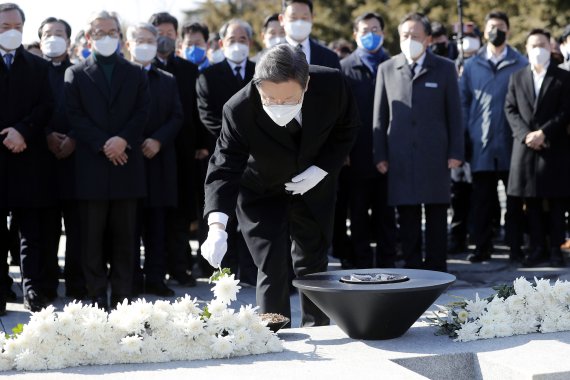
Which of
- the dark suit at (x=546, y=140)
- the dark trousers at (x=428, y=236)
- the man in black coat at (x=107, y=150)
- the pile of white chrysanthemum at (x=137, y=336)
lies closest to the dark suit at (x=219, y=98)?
the man in black coat at (x=107, y=150)

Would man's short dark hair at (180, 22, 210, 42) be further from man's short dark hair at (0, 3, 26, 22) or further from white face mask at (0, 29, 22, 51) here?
white face mask at (0, 29, 22, 51)

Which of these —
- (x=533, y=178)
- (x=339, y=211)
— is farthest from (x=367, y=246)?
(x=533, y=178)

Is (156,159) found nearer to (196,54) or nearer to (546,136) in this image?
(196,54)

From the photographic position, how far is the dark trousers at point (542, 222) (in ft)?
28.2

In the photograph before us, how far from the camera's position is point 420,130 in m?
8.03

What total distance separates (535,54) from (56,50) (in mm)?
4456

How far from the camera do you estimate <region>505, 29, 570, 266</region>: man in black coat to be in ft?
27.7

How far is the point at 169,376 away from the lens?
4023mm

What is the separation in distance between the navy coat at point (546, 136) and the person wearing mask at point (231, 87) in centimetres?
261

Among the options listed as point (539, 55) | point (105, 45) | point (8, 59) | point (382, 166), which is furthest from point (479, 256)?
point (8, 59)

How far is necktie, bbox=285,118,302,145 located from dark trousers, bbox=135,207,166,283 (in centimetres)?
278

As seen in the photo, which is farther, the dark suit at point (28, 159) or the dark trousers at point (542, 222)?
the dark trousers at point (542, 222)

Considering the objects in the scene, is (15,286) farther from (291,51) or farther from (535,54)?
(535,54)

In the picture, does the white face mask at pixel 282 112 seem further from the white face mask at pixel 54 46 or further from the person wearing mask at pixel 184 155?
the white face mask at pixel 54 46
